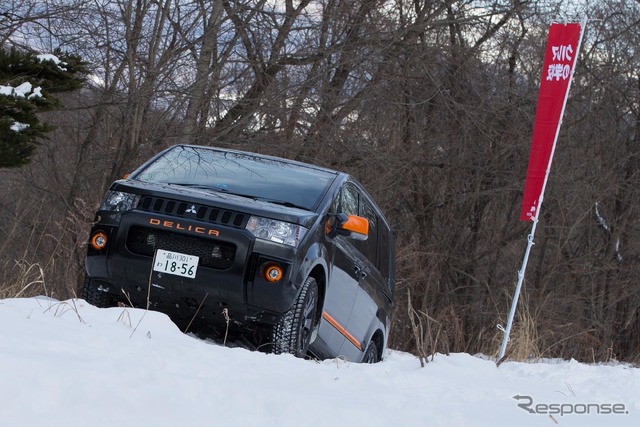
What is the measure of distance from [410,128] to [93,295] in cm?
1498

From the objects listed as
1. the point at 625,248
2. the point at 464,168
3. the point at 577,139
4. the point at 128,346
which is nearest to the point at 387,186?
the point at 464,168

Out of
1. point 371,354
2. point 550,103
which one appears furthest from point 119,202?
point 550,103

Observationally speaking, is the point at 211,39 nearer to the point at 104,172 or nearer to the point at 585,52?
the point at 104,172

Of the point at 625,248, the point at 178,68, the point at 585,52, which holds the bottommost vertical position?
the point at 625,248

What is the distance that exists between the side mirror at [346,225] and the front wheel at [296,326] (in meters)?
0.50

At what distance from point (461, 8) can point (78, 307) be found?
49.7 feet

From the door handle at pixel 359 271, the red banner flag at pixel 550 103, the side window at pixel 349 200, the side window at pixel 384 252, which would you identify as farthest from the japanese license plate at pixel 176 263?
the red banner flag at pixel 550 103

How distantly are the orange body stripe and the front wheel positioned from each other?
1.42ft

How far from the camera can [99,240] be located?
652cm

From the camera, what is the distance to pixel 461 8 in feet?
63.7

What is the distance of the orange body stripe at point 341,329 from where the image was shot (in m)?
7.01

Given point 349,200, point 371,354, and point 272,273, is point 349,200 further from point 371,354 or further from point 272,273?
point 371,354

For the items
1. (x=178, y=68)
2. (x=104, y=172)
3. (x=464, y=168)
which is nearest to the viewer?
(x=178, y=68)

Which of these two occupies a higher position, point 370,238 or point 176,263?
point 370,238
